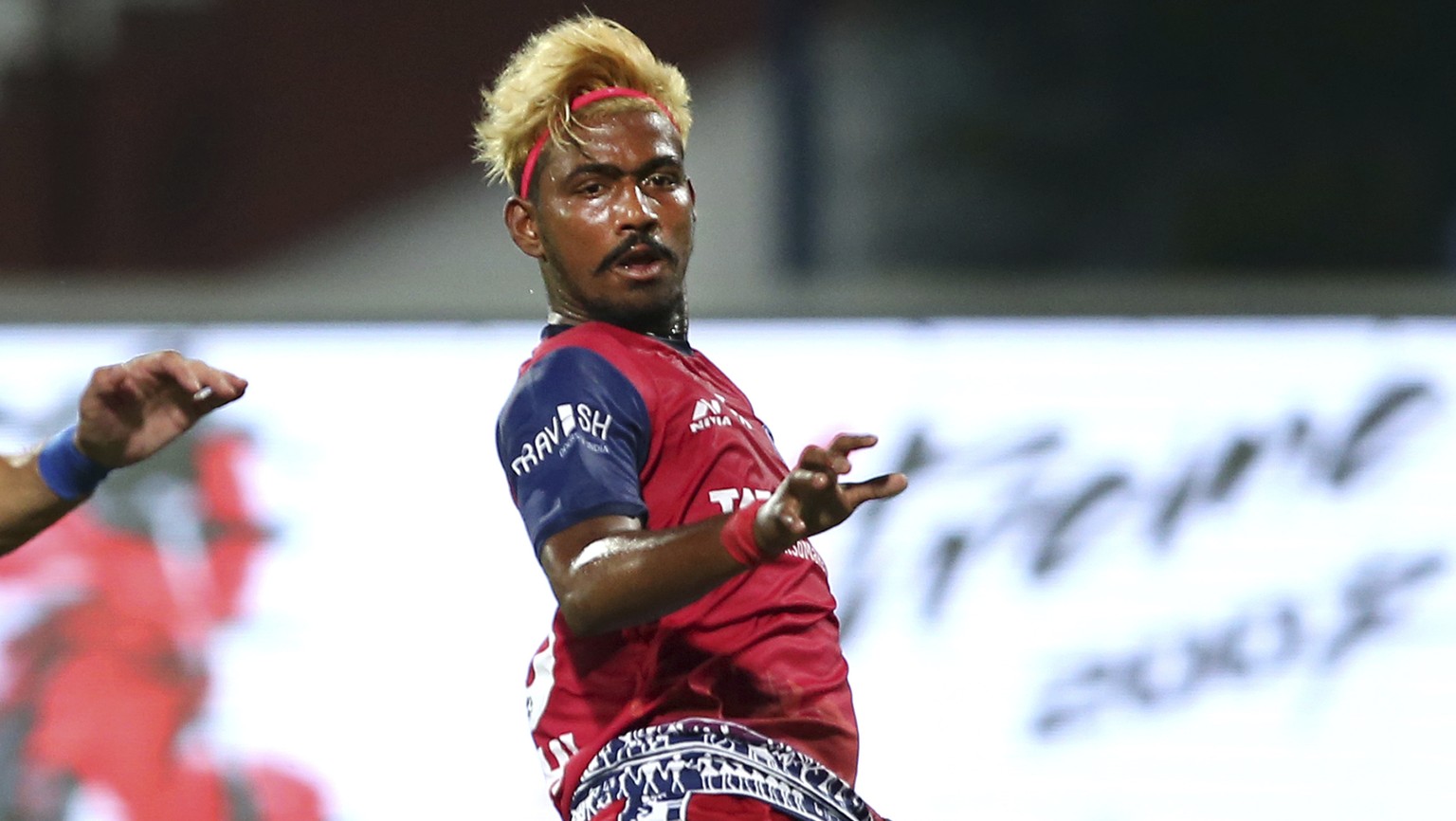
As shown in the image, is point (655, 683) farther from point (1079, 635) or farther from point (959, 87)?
point (959, 87)

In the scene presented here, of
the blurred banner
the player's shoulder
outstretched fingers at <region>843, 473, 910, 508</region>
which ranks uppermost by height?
the player's shoulder

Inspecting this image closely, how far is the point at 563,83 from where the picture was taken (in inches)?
106

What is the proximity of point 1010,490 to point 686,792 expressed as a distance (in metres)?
2.00

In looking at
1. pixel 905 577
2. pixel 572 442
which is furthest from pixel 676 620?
pixel 905 577

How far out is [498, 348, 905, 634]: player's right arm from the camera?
2031 mm

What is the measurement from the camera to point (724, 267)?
245 inches

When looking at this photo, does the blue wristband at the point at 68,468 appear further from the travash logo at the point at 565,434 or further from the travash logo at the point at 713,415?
the travash logo at the point at 713,415

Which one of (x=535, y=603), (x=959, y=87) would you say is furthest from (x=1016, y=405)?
(x=959, y=87)

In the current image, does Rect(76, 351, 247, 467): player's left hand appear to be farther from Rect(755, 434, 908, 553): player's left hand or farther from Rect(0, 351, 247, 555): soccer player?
Rect(755, 434, 908, 553): player's left hand

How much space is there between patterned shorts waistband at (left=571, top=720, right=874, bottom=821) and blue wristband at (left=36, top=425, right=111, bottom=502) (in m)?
0.84

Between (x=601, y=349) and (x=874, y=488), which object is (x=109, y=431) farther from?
(x=874, y=488)

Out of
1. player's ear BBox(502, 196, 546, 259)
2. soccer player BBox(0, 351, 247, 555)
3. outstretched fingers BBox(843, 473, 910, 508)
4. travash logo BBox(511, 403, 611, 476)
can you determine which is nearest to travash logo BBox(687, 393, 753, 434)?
travash logo BBox(511, 403, 611, 476)

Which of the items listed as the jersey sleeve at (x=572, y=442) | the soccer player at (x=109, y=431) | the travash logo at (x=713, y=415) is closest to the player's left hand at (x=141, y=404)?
the soccer player at (x=109, y=431)

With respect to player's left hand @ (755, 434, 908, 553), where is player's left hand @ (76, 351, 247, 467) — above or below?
below
